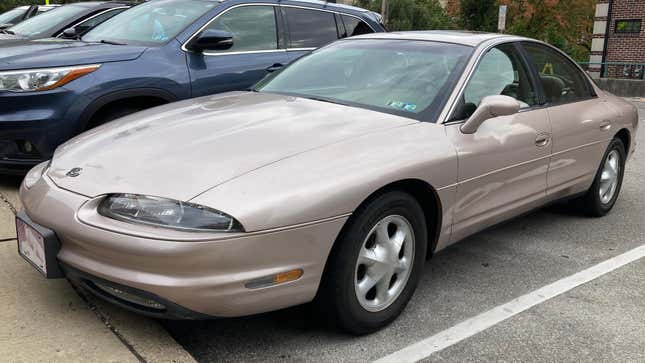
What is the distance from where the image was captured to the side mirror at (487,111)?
133 inches

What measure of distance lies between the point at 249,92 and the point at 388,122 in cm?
123

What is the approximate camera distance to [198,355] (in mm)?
2762

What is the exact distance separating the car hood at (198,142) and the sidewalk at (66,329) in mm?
613

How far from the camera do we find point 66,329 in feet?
9.00

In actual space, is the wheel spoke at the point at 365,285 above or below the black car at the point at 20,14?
below

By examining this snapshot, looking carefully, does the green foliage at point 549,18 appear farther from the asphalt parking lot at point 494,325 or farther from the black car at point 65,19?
the asphalt parking lot at point 494,325

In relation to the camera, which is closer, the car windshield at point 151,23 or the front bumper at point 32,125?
the front bumper at point 32,125

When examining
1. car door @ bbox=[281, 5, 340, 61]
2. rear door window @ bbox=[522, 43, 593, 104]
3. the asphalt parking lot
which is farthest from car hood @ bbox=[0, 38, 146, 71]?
rear door window @ bbox=[522, 43, 593, 104]

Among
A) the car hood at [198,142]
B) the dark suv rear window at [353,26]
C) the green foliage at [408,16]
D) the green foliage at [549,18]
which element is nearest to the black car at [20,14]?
the dark suv rear window at [353,26]

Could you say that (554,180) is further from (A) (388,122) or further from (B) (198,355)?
(B) (198,355)

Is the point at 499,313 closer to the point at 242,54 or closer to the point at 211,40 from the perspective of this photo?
the point at 211,40

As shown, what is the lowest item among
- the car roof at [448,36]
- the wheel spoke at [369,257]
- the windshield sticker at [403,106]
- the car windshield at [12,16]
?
the wheel spoke at [369,257]

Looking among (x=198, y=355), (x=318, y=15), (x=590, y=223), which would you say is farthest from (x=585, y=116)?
(x=198, y=355)

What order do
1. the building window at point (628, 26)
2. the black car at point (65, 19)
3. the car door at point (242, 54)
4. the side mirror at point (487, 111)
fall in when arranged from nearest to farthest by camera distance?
the side mirror at point (487, 111) < the car door at point (242, 54) < the black car at point (65, 19) < the building window at point (628, 26)
